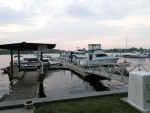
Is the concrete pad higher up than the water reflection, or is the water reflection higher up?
the concrete pad

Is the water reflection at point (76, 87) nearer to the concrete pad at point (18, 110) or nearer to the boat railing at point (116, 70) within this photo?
the boat railing at point (116, 70)

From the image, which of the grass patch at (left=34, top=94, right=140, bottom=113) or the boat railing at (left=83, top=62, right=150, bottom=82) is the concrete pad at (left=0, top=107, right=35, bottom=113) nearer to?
the grass patch at (left=34, top=94, right=140, bottom=113)

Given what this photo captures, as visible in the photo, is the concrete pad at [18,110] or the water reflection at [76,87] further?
the water reflection at [76,87]

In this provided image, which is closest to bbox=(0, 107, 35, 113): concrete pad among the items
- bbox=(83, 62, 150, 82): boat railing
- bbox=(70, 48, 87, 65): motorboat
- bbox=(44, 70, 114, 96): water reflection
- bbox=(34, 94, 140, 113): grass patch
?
bbox=(34, 94, 140, 113): grass patch

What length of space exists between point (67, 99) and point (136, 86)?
102 inches

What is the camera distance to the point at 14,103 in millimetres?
6711

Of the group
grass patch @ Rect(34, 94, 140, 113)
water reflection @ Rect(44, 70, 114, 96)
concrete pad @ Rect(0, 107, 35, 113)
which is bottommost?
water reflection @ Rect(44, 70, 114, 96)

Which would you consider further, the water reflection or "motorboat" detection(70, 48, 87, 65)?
"motorboat" detection(70, 48, 87, 65)

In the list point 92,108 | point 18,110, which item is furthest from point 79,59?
point 92,108

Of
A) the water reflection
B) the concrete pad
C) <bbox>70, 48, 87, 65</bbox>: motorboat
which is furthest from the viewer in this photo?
<bbox>70, 48, 87, 65</bbox>: motorboat

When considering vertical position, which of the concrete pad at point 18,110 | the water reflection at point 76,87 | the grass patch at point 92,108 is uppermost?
the grass patch at point 92,108

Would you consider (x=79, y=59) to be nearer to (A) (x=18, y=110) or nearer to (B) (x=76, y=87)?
(B) (x=76, y=87)

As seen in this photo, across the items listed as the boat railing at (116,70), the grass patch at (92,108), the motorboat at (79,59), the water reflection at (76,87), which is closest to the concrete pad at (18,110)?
the grass patch at (92,108)

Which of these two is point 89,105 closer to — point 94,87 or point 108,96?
point 108,96
